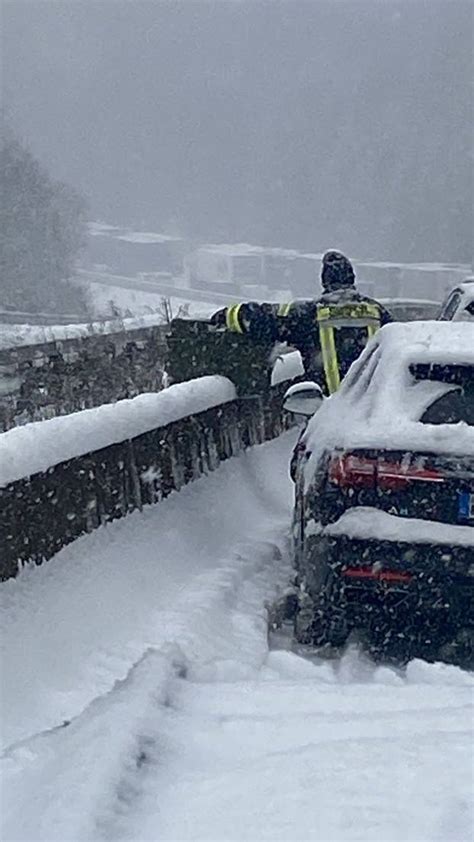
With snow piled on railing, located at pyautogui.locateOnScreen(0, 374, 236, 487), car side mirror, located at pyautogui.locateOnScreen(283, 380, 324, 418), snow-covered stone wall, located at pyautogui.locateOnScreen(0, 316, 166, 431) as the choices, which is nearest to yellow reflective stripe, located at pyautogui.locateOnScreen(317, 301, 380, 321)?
snow piled on railing, located at pyautogui.locateOnScreen(0, 374, 236, 487)

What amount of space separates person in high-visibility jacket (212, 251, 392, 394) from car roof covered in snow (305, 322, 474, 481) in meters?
1.62

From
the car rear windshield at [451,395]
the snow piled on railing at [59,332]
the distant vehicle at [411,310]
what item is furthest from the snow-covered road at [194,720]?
the distant vehicle at [411,310]

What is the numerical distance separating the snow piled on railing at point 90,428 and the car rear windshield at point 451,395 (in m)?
1.66

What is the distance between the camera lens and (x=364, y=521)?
6016 millimetres

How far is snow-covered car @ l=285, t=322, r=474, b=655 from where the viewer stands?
19.4ft

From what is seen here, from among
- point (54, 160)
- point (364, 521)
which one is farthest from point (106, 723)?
point (54, 160)

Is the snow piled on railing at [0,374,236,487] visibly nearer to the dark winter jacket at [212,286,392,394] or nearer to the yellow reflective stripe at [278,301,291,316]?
the dark winter jacket at [212,286,392,394]

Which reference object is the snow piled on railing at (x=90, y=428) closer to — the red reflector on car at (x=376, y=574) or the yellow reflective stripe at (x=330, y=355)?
the yellow reflective stripe at (x=330, y=355)

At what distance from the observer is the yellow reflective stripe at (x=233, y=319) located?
30.8 feet

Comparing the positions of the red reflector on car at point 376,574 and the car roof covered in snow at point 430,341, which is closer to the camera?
the red reflector on car at point 376,574

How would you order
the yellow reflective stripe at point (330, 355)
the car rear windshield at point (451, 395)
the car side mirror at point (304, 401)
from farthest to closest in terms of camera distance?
the yellow reflective stripe at point (330, 355) → the car side mirror at point (304, 401) → the car rear windshield at point (451, 395)

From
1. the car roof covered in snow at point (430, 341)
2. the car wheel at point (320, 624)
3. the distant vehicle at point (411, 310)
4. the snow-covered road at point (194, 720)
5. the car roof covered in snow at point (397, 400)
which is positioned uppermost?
the car roof covered in snow at point (430, 341)

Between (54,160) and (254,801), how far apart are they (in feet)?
282

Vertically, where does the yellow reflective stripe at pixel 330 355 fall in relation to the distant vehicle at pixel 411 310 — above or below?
above
